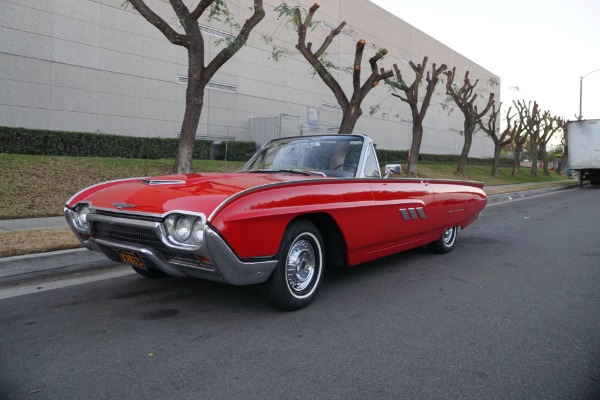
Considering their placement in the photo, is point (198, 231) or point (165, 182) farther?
point (165, 182)

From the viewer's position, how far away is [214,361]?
308 centimetres

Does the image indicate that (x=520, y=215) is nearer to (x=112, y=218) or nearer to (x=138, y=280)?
(x=138, y=280)

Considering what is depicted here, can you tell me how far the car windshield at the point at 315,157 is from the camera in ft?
16.7

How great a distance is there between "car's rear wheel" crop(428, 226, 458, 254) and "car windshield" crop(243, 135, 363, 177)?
211 centimetres

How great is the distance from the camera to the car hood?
3.46 m

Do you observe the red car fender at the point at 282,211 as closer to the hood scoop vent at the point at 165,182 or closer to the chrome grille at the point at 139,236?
the chrome grille at the point at 139,236

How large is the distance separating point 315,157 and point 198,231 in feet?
7.20

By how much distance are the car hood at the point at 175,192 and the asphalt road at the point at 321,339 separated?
950 mm

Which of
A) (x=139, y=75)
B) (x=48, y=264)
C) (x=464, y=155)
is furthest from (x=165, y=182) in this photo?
(x=464, y=155)

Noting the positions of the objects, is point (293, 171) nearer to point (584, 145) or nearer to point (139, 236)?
point (139, 236)

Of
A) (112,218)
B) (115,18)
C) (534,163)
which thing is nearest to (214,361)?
(112,218)

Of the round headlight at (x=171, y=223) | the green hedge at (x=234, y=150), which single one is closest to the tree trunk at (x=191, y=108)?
the green hedge at (x=234, y=150)

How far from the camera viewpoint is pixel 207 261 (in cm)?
340

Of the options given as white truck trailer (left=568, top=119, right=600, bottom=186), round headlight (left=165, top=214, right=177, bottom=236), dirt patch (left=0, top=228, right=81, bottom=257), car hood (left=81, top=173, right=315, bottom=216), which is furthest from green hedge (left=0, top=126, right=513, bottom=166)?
white truck trailer (left=568, top=119, right=600, bottom=186)
